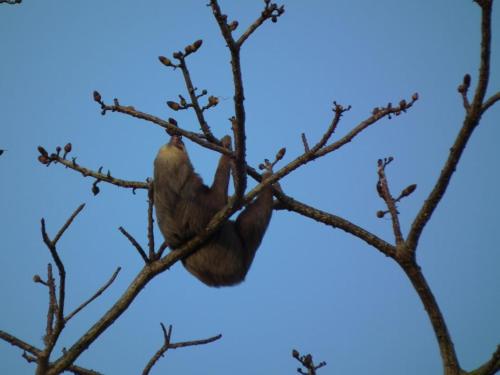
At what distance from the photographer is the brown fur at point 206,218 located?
24.5 ft

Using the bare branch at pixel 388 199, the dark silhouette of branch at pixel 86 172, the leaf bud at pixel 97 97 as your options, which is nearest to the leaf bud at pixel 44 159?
the dark silhouette of branch at pixel 86 172

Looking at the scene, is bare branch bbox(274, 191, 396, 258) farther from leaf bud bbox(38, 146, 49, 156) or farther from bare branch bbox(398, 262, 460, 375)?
leaf bud bbox(38, 146, 49, 156)

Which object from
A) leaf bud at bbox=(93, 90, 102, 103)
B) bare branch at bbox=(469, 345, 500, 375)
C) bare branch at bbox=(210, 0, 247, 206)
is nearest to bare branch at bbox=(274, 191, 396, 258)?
bare branch at bbox=(210, 0, 247, 206)

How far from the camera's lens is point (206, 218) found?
7.43 m

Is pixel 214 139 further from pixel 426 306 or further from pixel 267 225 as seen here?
pixel 426 306

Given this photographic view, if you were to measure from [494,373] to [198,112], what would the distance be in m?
3.97

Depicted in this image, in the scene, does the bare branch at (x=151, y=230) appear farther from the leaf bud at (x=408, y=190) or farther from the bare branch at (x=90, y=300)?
the leaf bud at (x=408, y=190)

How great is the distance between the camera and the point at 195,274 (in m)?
7.76

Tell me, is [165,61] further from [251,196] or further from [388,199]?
[388,199]

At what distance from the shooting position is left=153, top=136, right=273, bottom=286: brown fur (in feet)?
24.5


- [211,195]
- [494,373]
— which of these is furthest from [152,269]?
[494,373]

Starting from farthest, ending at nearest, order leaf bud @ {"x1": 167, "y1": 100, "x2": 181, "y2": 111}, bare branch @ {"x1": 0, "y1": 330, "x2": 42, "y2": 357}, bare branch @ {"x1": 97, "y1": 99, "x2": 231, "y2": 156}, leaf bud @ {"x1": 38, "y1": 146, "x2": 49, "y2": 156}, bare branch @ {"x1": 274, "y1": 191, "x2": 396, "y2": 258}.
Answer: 1. leaf bud @ {"x1": 38, "y1": 146, "x2": 49, "y2": 156}
2. leaf bud @ {"x1": 167, "y1": 100, "x2": 181, "y2": 111}
3. bare branch @ {"x1": 274, "y1": 191, "x2": 396, "y2": 258}
4. bare branch @ {"x1": 0, "y1": 330, "x2": 42, "y2": 357}
5. bare branch @ {"x1": 97, "y1": 99, "x2": 231, "y2": 156}

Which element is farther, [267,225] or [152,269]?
[267,225]

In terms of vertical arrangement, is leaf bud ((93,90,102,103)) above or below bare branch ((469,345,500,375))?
above
